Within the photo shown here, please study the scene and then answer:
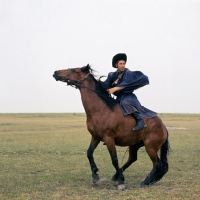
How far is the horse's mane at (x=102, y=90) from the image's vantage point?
8235 millimetres

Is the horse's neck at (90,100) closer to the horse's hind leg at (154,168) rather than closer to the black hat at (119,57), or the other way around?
the black hat at (119,57)

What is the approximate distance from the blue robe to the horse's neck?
1.60 feet

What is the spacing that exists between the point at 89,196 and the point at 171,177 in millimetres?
3172

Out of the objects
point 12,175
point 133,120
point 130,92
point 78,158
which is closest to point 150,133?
point 133,120

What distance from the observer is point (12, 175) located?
32.9 ft

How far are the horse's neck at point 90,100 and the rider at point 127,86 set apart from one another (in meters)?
0.36

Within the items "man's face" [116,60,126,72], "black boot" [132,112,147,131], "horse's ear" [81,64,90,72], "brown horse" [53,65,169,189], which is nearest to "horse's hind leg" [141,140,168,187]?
"brown horse" [53,65,169,189]

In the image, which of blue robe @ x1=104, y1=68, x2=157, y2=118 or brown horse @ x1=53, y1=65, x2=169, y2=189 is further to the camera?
blue robe @ x1=104, y1=68, x2=157, y2=118

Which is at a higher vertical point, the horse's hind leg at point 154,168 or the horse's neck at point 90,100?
the horse's neck at point 90,100

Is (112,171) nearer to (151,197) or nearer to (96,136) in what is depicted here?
(96,136)

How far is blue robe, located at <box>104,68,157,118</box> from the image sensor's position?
8.28 meters

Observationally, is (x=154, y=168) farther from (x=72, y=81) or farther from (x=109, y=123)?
(x=72, y=81)

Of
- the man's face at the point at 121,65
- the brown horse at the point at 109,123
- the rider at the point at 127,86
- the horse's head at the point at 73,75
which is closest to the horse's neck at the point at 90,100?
the brown horse at the point at 109,123

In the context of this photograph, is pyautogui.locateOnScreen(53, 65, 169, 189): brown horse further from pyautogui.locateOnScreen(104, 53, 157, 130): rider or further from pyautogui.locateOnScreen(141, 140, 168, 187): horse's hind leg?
pyautogui.locateOnScreen(104, 53, 157, 130): rider
